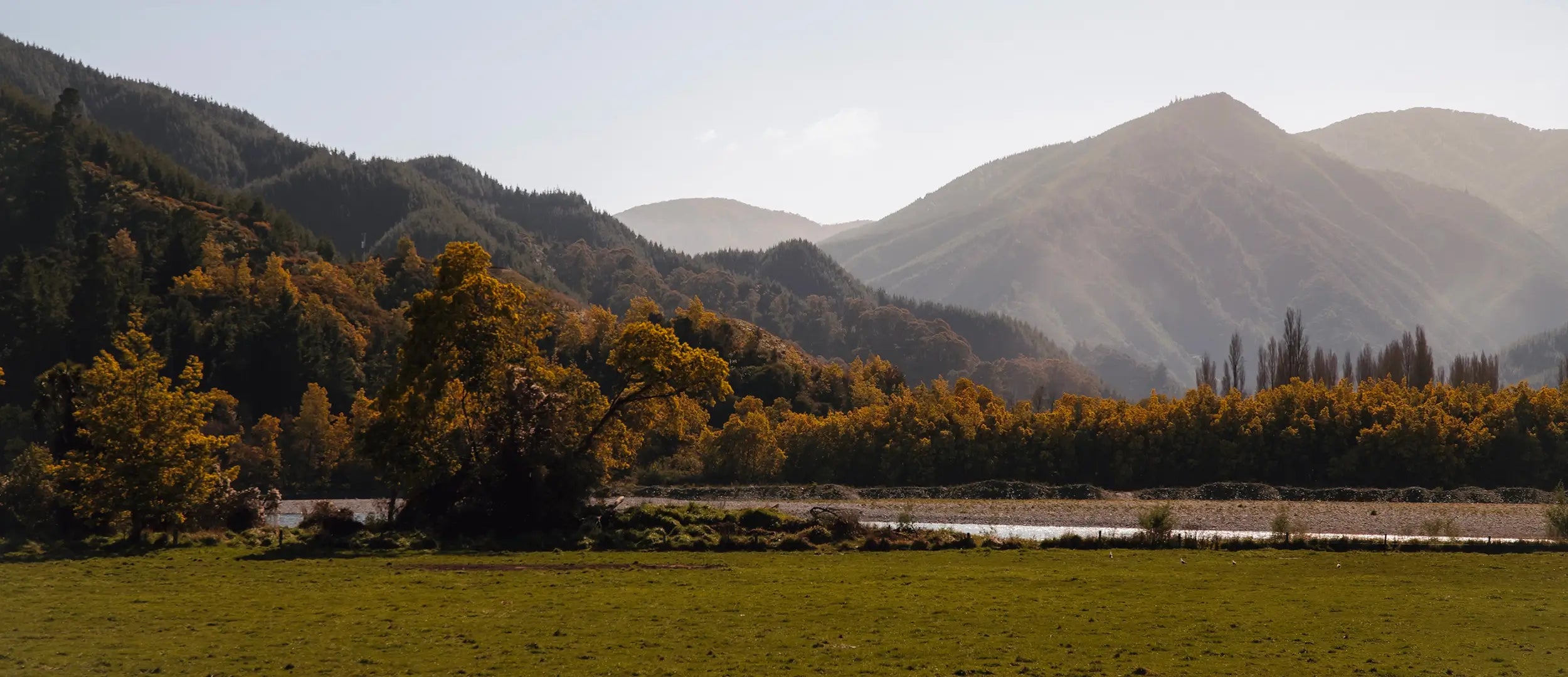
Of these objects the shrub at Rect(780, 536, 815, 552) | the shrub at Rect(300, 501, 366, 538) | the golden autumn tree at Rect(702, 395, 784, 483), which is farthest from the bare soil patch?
the shrub at Rect(300, 501, 366, 538)

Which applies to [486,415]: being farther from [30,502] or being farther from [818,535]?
[30,502]

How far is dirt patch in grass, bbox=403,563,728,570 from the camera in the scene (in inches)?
1721

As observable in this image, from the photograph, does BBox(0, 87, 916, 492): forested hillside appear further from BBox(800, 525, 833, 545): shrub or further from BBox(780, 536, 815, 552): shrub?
BBox(780, 536, 815, 552): shrub

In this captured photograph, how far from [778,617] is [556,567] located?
46.6 feet

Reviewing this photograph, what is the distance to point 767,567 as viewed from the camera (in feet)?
148

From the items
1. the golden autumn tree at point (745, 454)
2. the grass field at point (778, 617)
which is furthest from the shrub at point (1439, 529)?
the golden autumn tree at point (745, 454)

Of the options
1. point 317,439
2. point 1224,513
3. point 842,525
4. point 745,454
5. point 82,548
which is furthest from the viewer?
point 745,454

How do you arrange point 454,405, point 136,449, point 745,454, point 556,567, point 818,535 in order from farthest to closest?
point 745,454, point 454,405, point 818,535, point 136,449, point 556,567

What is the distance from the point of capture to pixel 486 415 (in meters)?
56.4

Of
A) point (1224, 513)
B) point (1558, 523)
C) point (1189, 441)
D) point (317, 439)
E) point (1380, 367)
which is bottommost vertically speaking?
point (1224, 513)

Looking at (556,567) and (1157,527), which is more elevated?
(1157,527)

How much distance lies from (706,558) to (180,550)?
19.5 m

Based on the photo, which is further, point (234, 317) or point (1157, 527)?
point (234, 317)

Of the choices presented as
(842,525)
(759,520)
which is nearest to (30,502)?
(759,520)
